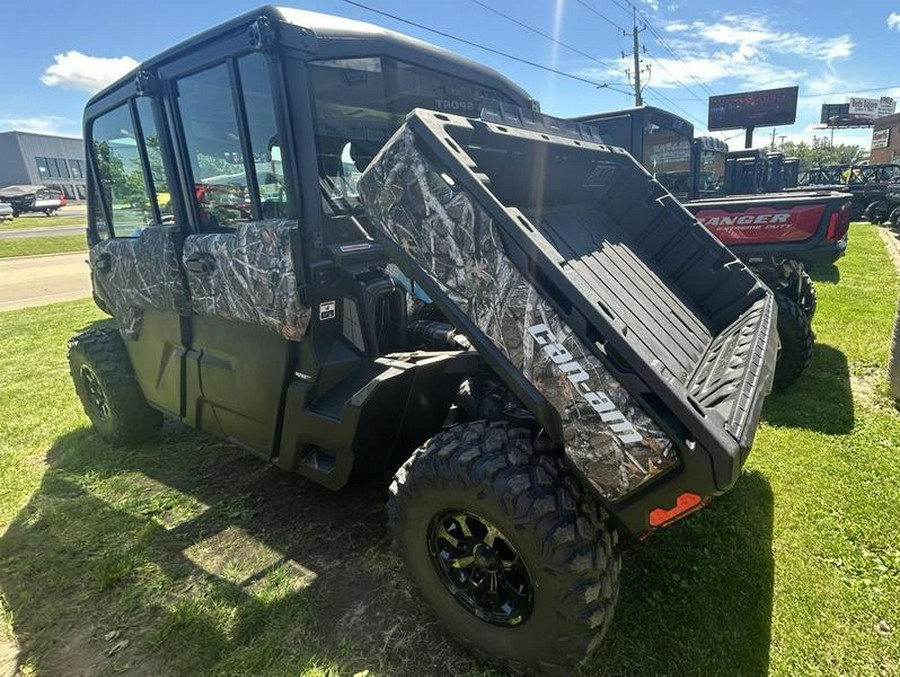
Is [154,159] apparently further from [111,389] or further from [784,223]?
[784,223]

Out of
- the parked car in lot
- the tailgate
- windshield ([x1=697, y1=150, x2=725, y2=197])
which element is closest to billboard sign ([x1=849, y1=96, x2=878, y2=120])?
windshield ([x1=697, y1=150, x2=725, y2=197])

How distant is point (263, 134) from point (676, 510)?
7.94 feet

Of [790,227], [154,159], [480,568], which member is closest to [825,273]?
[790,227]

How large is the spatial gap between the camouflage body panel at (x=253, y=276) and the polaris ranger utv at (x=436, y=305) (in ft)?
0.05

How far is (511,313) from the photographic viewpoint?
1.87 m

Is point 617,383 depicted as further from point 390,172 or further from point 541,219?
point 541,219

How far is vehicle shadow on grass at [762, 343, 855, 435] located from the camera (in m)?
4.16

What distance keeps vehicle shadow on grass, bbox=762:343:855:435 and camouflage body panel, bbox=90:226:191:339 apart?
442 centimetres

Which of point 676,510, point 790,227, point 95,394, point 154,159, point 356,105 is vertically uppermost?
point 356,105

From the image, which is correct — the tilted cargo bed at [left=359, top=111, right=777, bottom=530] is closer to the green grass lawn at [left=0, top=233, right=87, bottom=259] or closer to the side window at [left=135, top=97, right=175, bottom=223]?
the side window at [left=135, top=97, right=175, bottom=223]

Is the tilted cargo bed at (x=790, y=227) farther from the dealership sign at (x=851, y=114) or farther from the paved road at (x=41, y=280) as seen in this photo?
the dealership sign at (x=851, y=114)

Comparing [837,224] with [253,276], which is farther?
[837,224]

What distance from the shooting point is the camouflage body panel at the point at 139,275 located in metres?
3.30

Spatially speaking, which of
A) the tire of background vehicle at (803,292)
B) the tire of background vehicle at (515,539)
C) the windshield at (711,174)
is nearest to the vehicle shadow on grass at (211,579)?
the tire of background vehicle at (515,539)
